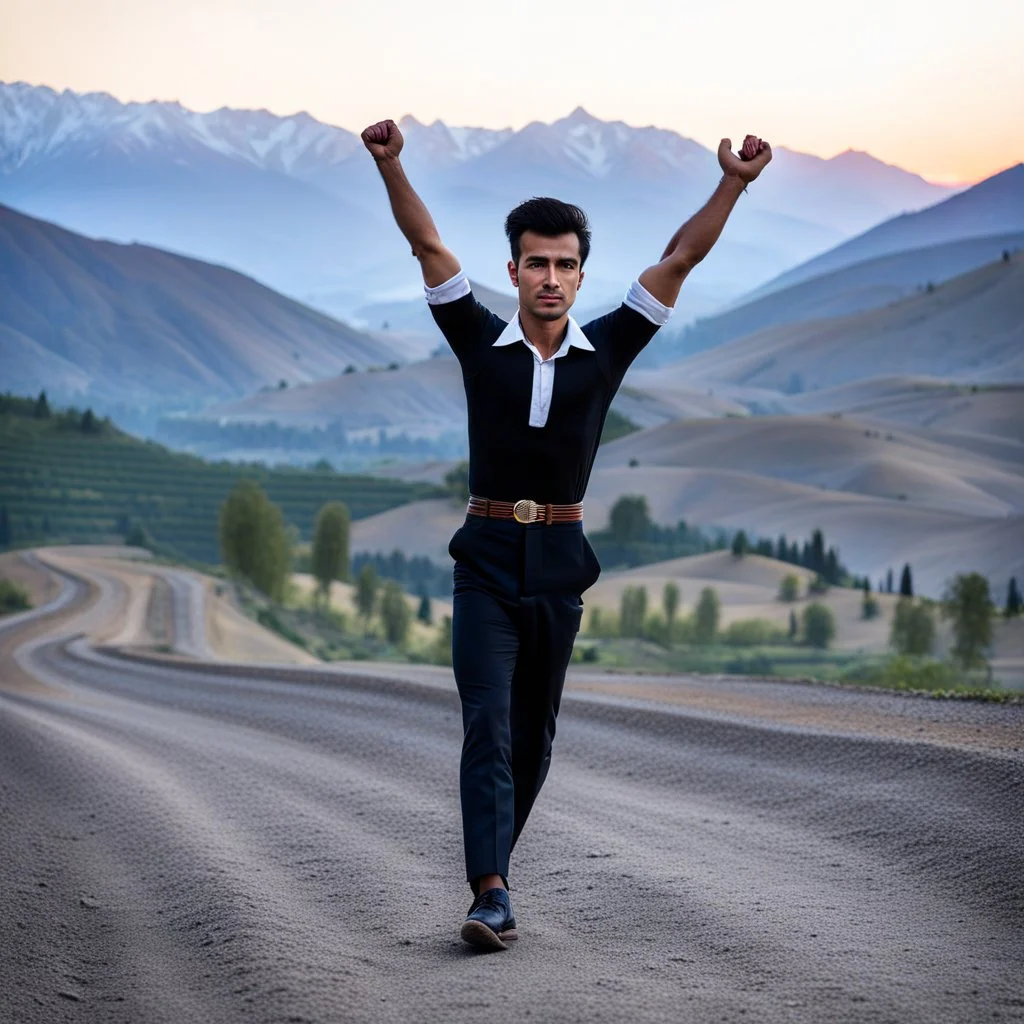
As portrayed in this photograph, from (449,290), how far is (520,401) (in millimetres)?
500

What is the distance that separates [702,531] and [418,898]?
627ft

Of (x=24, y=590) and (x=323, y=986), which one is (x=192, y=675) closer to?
(x=323, y=986)

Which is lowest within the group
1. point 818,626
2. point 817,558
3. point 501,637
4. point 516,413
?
point 818,626

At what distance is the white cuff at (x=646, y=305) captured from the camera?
576cm

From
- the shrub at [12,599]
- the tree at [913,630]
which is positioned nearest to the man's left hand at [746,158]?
the shrub at [12,599]

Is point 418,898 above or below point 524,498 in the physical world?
below

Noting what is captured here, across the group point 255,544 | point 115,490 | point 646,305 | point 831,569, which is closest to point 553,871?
point 646,305

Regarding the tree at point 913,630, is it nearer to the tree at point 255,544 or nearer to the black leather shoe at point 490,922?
the tree at point 255,544

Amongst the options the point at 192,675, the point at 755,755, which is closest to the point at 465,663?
the point at 755,755

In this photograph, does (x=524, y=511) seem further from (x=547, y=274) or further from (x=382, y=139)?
(x=382, y=139)

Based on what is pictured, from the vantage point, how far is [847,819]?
7.72 metres

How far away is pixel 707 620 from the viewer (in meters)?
104

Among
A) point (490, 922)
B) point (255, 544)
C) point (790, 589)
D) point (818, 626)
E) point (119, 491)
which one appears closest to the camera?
point (490, 922)

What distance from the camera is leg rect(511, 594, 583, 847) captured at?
5578 millimetres
